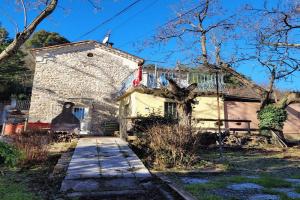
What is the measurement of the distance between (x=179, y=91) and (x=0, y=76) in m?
23.5

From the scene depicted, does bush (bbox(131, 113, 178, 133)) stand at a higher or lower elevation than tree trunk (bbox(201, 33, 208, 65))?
lower

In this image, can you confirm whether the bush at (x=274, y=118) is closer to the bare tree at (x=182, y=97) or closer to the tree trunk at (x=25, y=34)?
the bare tree at (x=182, y=97)

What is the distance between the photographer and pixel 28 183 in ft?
19.9

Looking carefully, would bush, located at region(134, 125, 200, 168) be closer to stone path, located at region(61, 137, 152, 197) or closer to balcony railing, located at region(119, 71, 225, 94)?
stone path, located at region(61, 137, 152, 197)

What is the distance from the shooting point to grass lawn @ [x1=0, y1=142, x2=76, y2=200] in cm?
512

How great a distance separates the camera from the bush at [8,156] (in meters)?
7.17

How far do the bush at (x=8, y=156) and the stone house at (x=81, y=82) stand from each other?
12420 millimetres

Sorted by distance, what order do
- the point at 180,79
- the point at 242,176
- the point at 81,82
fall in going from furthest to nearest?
the point at 81,82
the point at 180,79
the point at 242,176

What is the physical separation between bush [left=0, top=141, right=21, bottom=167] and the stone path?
1.42 m

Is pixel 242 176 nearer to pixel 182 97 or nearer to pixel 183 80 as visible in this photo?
pixel 182 97

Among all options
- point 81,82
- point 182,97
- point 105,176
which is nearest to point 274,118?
point 182,97

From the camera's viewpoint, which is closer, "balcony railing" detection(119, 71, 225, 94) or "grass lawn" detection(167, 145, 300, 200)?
"grass lawn" detection(167, 145, 300, 200)

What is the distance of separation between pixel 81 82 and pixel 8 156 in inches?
546

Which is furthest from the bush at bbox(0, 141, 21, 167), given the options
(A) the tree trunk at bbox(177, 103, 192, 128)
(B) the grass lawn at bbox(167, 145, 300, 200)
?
(A) the tree trunk at bbox(177, 103, 192, 128)
